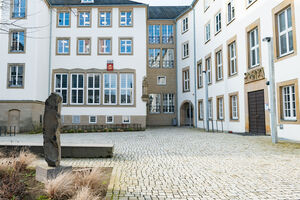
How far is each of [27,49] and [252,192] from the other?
2169cm

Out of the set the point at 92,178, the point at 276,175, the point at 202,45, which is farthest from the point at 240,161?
the point at 202,45

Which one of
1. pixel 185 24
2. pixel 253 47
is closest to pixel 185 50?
pixel 185 24

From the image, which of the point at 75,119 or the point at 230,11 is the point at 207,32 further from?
the point at 75,119

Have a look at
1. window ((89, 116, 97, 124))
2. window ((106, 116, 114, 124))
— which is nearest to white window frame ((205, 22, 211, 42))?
window ((106, 116, 114, 124))

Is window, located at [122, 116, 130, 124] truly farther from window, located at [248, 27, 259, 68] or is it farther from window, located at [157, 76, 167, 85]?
window, located at [248, 27, 259, 68]

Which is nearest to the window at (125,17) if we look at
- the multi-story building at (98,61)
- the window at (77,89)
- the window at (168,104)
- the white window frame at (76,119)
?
the multi-story building at (98,61)

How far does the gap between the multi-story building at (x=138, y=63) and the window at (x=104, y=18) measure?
0.33 feet

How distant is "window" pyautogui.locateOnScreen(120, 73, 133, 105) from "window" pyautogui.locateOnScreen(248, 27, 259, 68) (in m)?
12.2

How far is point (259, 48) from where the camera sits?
47.8ft

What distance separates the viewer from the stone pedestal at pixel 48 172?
4.80 m

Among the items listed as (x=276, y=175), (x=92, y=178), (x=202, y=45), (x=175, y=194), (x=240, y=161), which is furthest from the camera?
(x=202, y=45)

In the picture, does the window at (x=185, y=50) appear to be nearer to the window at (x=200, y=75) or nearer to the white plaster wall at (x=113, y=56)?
the window at (x=200, y=75)

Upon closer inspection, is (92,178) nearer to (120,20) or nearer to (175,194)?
Answer: (175,194)

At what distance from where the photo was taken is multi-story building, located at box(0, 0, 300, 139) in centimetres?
1597
